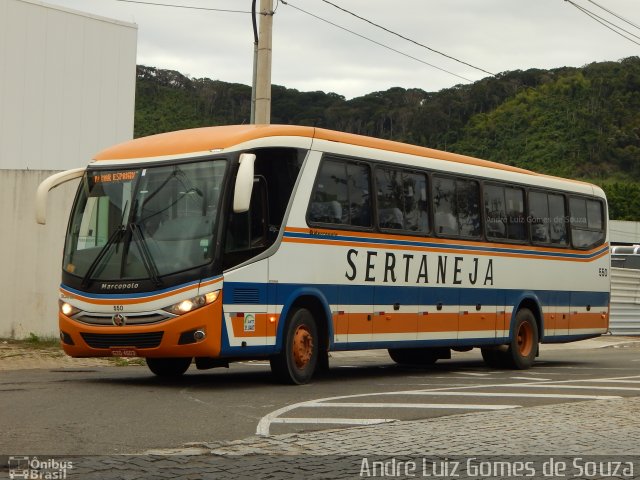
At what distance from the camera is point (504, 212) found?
20.2 meters

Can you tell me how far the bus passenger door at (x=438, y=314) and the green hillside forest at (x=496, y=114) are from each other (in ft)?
67.4

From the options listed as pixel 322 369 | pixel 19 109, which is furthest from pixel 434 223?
pixel 19 109

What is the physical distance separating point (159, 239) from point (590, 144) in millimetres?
86223

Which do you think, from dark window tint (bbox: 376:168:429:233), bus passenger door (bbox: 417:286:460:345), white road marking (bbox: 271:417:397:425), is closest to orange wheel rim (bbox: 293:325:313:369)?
dark window tint (bbox: 376:168:429:233)

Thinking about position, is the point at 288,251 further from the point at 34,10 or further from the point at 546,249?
the point at 34,10

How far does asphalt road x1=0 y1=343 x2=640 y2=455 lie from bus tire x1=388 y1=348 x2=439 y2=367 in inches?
32.6

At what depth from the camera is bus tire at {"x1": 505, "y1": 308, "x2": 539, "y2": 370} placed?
20359 mm

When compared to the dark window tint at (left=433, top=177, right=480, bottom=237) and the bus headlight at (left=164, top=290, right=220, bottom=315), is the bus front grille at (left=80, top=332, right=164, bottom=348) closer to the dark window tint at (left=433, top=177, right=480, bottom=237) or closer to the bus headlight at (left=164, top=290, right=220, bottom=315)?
the bus headlight at (left=164, top=290, right=220, bottom=315)

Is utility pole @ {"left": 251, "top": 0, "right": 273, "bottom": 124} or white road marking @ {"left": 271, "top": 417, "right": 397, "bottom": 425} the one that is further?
utility pole @ {"left": 251, "top": 0, "right": 273, "bottom": 124}

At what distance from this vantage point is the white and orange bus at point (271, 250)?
13992 millimetres

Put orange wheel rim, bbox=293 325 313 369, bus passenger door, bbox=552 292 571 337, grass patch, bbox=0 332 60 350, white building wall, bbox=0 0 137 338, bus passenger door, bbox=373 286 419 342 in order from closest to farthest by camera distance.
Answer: orange wheel rim, bbox=293 325 313 369 → bus passenger door, bbox=373 286 419 342 → grass patch, bbox=0 332 60 350 → bus passenger door, bbox=552 292 571 337 → white building wall, bbox=0 0 137 338

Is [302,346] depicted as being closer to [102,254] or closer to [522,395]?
[102,254]

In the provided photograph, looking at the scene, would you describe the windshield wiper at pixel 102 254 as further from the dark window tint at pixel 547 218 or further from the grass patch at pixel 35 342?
the dark window tint at pixel 547 218

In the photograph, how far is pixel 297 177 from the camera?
15047 millimetres
